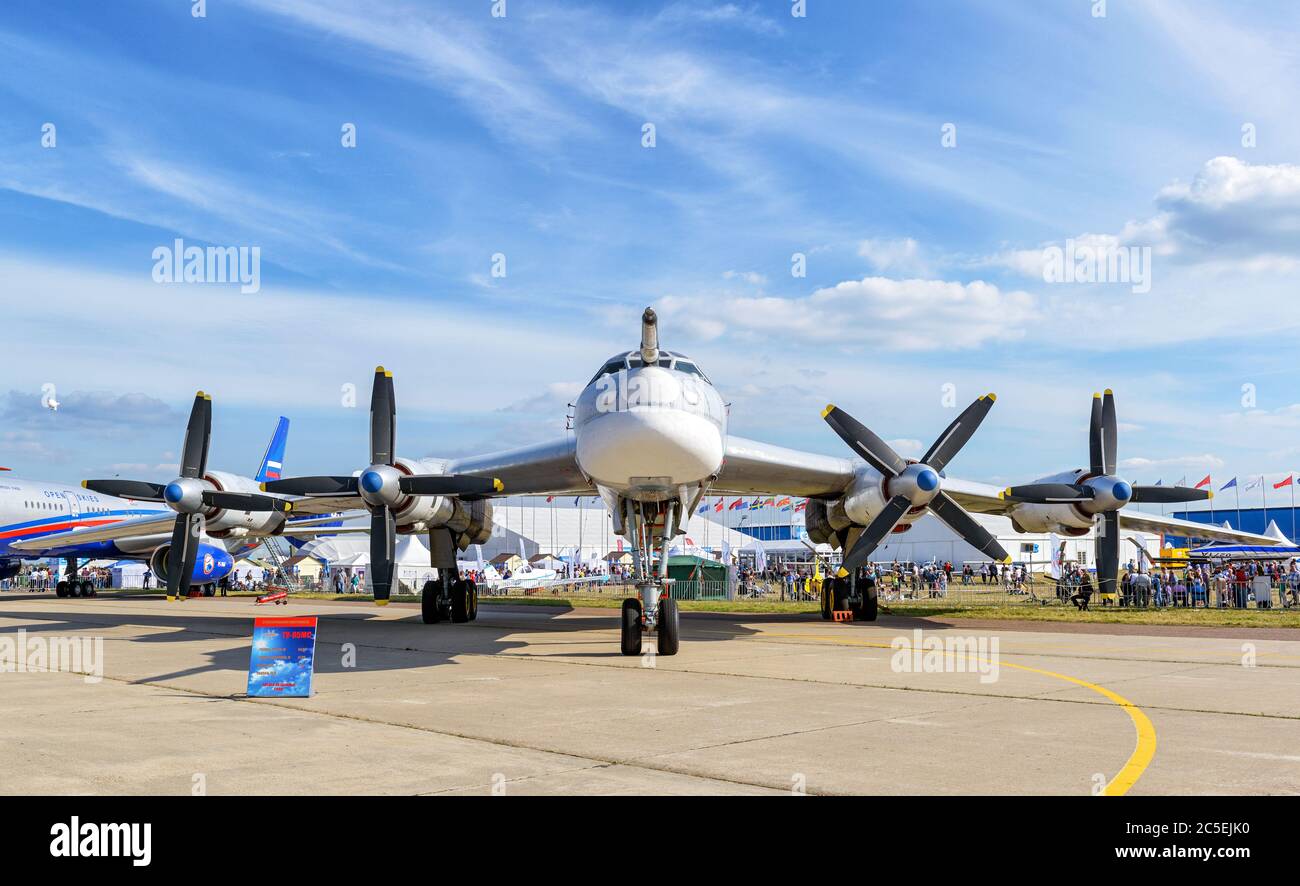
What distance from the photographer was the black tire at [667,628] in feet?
44.4

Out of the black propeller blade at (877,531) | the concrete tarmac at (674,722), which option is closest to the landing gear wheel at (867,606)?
the black propeller blade at (877,531)

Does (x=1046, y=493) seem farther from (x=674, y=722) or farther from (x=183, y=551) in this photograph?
(x=183, y=551)

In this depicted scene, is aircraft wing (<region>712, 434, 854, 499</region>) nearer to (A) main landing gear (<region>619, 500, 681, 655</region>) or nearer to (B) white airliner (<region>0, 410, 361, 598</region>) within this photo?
(A) main landing gear (<region>619, 500, 681, 655</region>)

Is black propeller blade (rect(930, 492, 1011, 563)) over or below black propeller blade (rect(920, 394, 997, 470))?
below

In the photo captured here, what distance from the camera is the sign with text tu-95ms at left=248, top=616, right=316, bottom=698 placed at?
9.65m

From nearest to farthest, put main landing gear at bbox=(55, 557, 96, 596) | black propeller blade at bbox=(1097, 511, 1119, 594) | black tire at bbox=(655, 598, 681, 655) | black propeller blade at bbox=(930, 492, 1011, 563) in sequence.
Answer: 1. black tire at bbox=(655, 598, 681, 655)
2. black propeller blade at bbox=(930, 492, 1011, 563)
3. black propeller blade at bbox=(1097, 511, 1119, 594)
4. main landing gear at bbox=(55, 557, 96, 596)

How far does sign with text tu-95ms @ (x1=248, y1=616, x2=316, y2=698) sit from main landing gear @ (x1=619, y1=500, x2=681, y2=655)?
502 centimetres

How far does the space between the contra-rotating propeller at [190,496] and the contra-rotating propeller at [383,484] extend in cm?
142

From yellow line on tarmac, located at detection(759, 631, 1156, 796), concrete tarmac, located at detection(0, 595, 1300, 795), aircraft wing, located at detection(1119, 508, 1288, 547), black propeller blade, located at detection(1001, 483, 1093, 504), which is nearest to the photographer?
yellow line on tarmac, located at detection(759, 631, 1156, 796)

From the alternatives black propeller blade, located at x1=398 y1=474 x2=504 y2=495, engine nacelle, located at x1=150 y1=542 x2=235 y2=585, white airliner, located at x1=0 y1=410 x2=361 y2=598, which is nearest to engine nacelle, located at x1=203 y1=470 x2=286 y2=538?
white airliner, located at x1=0 y1=410 x2=361 y2=598

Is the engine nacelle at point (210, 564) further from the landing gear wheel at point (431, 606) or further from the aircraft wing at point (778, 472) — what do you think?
the aircraft wing at point (778, 472)

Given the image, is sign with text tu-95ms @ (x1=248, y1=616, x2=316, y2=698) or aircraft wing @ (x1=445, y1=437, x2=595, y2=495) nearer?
sign with text tu-95ms @ (x1=248, y1=616, x2=316, y2=698)
